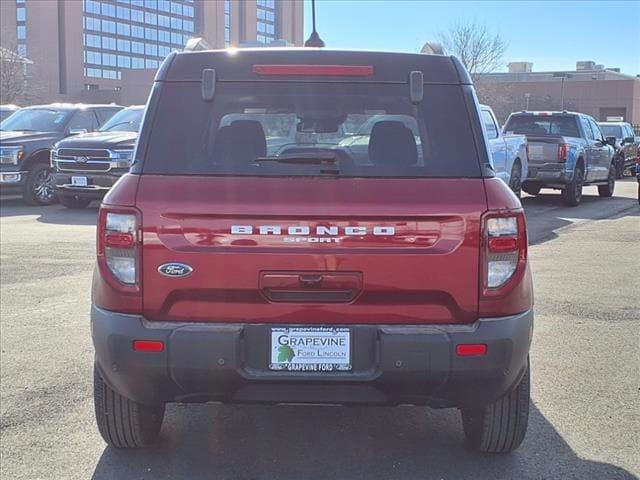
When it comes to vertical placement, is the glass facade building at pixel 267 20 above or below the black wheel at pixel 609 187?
above

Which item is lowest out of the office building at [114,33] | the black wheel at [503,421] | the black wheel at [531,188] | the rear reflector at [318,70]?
the black wheel at [503,421]

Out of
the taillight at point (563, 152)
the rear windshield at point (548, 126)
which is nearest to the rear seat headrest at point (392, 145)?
the taillight at point (563, 152)

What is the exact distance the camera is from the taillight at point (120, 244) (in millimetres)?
3143

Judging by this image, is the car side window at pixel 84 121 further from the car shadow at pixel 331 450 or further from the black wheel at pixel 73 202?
the car shadow at pixel 331 450

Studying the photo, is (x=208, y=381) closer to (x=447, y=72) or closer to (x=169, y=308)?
(x=169, y=308)

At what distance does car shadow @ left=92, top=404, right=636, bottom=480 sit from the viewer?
143 inches

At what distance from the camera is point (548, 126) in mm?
16656

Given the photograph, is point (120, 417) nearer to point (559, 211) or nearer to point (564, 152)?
point (559, 211)

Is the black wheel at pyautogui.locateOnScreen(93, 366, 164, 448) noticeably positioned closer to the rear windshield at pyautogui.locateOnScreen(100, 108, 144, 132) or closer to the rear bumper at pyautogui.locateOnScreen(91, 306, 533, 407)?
the rear bumper at pyautogui.locateOnScreen(91, 306, 533, 407)

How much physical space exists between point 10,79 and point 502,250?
193 ft

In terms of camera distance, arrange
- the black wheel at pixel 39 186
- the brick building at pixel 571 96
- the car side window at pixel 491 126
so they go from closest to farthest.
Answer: the car side window at pixel 491 126
the black wheel at pixel 39 186
the brick building at pixel 571 96

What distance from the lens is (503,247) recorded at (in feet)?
10.3

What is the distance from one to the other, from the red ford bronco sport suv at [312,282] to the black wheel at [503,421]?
0.32m

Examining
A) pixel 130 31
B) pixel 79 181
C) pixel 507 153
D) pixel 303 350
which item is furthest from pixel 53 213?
pixel 130 31
